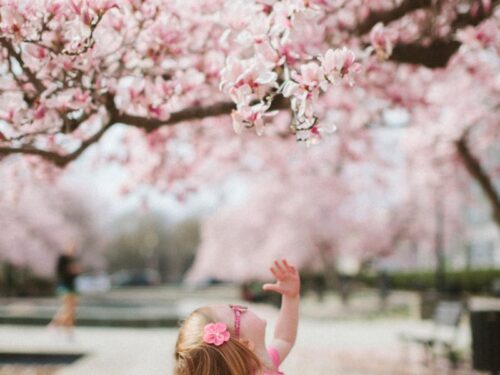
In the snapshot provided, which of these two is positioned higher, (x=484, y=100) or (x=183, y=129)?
(x=484, y=100)

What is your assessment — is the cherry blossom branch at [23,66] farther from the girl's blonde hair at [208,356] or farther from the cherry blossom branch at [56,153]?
the girl's blonde hair at [208,356]

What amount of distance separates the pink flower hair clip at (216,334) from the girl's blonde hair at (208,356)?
5 centimetres

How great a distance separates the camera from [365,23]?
555 centimetres

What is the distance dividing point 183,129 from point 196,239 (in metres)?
62.9

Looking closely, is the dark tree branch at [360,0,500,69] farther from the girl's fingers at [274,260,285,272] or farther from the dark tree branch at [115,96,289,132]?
the girl's fingers at [274,260,285,272]

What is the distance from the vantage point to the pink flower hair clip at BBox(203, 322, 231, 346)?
9.57 feet

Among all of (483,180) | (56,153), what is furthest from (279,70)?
(483,180)

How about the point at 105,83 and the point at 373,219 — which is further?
the point at 373,219

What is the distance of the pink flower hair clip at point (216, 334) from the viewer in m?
2.92

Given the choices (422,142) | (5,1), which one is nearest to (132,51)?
(5,1)

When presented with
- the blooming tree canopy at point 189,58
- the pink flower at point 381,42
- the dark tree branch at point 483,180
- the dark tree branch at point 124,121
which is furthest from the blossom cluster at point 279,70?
the dark tree branch at point 483,180

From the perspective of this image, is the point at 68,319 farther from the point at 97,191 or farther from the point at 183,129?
the point at 97,191

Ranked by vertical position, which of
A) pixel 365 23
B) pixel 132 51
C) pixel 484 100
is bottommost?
pixel 132 51

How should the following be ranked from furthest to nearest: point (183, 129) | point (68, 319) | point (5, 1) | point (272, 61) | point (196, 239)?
point (196, 239) → point (68, 319) → point (183, 129) → point (272, 61) → point (5, 1)
